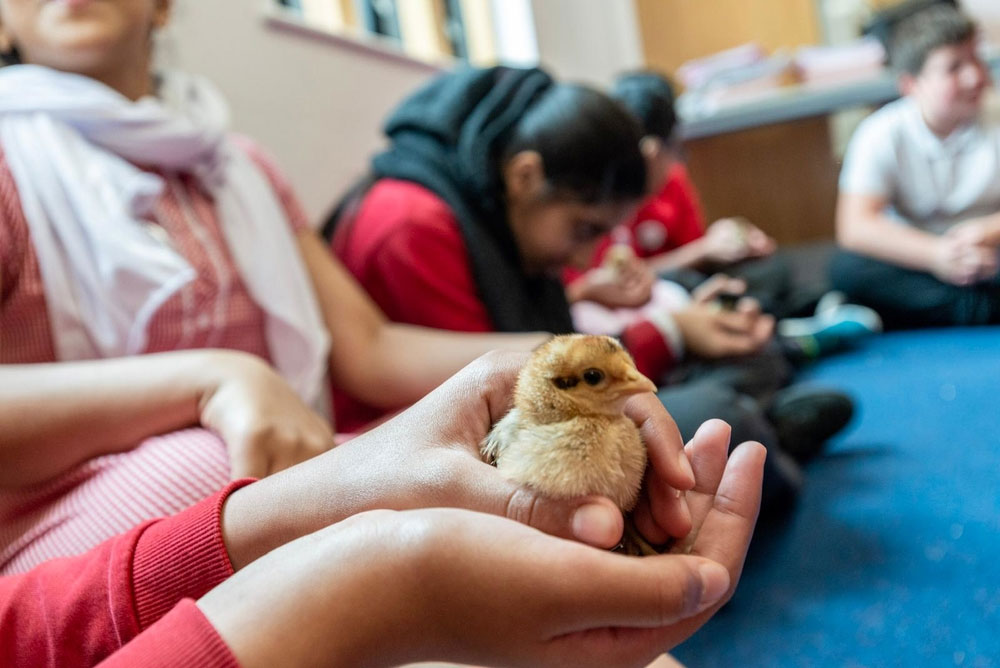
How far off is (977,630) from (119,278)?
0.84 meters

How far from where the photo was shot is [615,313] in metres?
1.42

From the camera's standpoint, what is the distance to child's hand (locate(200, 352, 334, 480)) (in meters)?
0.61

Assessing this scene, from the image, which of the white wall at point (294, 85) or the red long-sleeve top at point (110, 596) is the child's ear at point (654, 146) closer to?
the white wall at point (294, 85)

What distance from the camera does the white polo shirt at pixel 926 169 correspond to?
6.15 feet

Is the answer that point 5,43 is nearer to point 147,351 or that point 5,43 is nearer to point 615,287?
point 147,351

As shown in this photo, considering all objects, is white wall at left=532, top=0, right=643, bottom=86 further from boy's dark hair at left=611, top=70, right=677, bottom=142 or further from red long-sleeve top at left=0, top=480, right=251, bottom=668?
red long-sleeve top at left=0, top=480, right=251, bottom=668

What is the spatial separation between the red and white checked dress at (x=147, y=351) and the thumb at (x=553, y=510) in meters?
0.26

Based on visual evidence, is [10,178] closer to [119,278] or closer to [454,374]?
[119,278]

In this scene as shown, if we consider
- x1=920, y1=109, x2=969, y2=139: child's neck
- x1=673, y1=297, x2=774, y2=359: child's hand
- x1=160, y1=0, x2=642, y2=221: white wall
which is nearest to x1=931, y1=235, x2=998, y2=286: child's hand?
x1=920, y1=109, x2=969, y2=139: child's neck

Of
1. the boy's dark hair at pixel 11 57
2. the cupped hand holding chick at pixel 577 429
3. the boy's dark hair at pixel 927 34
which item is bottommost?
the cupped hand holding chick at pixel 577 429

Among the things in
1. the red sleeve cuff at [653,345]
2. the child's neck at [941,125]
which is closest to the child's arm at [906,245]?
the child's neck at [941,125]

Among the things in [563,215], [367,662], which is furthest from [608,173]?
[367,662]

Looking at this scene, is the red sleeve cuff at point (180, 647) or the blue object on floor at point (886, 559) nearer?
the red sleeve cuff at point (180, 647)

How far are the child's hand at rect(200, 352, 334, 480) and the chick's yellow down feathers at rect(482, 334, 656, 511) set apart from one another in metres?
0.22
